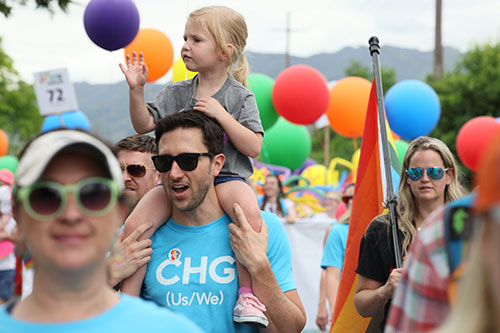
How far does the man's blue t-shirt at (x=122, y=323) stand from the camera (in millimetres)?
1761

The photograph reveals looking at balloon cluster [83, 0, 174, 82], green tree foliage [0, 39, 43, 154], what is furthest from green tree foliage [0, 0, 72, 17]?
green tree foliage [0, 39, 43, 154]

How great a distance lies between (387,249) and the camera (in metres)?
4.03

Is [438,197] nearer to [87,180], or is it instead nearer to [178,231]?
[178,231]

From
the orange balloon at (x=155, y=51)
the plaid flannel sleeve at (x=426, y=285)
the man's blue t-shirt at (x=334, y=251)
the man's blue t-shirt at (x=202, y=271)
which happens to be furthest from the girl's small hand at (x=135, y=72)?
the orange balloon at (x=155, y=51)

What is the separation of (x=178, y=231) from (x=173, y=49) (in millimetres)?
6887

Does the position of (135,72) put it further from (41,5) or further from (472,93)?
(472,93)

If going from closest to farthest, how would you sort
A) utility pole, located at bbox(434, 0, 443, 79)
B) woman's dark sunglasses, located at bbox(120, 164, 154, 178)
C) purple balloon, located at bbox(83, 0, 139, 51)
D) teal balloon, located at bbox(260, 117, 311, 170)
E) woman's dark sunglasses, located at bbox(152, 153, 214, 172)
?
Answer: woman's dark sunglasses, located at bbox(152, 153, 214, 172)
woman's dark sunglasses, located at bbox(120, 164, 154, 178)
purple balloon, located at bbox(83, 0, 139, 51)
teal balloon, located at bbox(260, 117, 311, 170)
utility pole, located at bbox(434, 0, 443, 79)

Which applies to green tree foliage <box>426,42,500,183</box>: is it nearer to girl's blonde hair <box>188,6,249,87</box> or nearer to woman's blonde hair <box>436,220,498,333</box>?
girl's blonde hair <box>188,6,249,87</box>

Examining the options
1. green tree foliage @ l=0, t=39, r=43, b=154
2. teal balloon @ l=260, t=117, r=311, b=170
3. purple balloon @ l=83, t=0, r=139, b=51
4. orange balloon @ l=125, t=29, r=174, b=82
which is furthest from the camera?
green tree foliage @ l=0, t=39, r=43, b=154

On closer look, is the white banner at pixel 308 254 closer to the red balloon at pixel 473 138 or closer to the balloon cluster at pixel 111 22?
the balloon cluster at pixel 111 22

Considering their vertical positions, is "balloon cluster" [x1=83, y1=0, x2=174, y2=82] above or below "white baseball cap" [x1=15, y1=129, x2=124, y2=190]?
above

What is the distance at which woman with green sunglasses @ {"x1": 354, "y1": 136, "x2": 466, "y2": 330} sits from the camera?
157 inches

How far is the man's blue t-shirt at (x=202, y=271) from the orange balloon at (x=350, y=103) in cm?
936

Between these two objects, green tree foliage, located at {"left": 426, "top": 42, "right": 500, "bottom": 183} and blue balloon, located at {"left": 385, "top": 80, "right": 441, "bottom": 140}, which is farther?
green tree foliage, located at {"left": 426, "top": 42, "right": 500, "bottom": 183}
